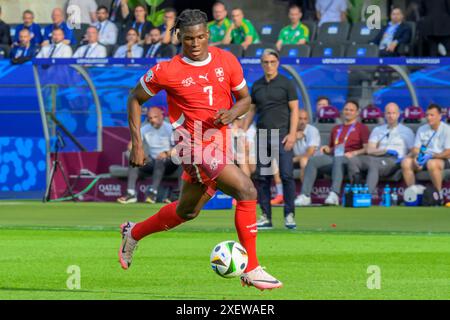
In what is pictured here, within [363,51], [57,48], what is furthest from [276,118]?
[57,48]

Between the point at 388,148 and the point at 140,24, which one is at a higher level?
the point at 140,24

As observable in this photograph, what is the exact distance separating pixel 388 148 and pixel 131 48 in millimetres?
6284

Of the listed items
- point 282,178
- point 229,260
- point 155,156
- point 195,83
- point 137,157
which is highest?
point 195,83

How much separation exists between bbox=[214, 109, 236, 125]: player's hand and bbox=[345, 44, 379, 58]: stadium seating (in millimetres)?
14007

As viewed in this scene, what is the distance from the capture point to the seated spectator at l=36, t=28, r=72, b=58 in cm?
2623

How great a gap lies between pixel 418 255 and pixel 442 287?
3.09m

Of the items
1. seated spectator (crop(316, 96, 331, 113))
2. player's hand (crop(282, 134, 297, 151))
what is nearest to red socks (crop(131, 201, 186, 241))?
player's hand (crop(282, 134, 297, 151))

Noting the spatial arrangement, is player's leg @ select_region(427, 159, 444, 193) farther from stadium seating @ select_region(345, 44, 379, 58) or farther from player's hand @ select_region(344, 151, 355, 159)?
stadium seating @ select_region(345, 44, 379, 58)

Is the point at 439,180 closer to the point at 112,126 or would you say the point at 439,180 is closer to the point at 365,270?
the point at 112,126

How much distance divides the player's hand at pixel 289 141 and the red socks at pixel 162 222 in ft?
17.6

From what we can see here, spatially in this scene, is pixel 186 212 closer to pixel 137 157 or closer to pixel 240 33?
pixel 137 157

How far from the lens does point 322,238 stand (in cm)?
1598

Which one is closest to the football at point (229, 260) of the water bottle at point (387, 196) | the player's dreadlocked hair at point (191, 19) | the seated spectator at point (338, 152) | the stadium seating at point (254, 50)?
the player's dreadlocked hair at point (191, 19)

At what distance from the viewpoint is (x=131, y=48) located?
86.1 ft
